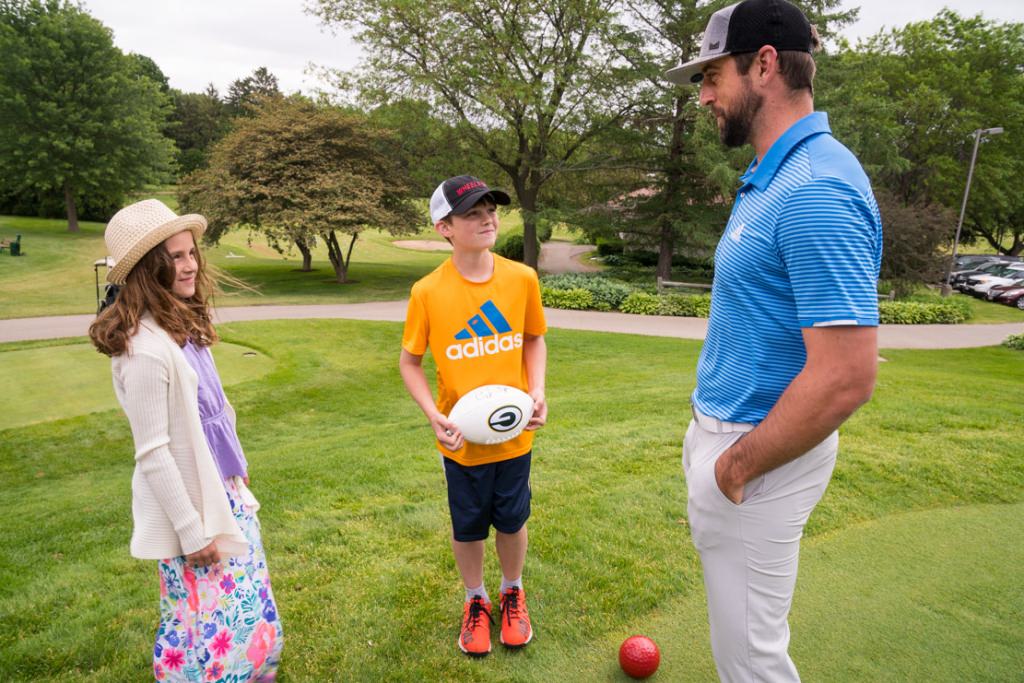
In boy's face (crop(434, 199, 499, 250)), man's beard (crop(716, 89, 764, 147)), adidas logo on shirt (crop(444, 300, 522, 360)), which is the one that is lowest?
adidas logo on shirt (crop(444, 300, 522, 360))

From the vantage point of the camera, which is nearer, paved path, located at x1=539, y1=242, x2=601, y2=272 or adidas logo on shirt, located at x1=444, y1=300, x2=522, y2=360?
adidas logo on shirt, located at x1=444, y1=300, x2=522, y2=360

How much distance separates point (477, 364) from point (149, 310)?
1.30 metres

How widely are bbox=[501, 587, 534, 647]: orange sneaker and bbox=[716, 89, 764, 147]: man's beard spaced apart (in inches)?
93.3

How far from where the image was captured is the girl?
2053mm

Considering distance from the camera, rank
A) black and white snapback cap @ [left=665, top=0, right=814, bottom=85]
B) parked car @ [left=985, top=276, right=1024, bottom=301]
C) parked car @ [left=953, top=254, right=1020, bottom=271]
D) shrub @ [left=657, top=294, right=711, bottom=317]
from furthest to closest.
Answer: parked car @ [left=953, top=254, right=1020, bottom=271] → parked car @ [left=985, top=276, right=1024, bottom=301] → shrub @ [left=657, top=294, right=711, bottom=317] → black and white snapback cap @ [left=665, top=0, right=814, bottom=85]

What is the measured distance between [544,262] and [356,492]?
1267 inches

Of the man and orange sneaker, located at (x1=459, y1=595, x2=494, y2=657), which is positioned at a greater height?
the man

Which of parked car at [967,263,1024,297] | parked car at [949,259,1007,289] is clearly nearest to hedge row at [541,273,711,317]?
parked car at [967,263,1024,297]

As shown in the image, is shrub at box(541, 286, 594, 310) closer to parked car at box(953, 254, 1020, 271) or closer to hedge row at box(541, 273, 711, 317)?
hedge row at box(541, 273, 711, 317)

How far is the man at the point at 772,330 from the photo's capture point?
1499 mm

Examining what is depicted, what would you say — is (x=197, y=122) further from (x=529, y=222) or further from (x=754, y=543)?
(x=754, y=543)

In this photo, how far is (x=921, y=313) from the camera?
19.5 meters

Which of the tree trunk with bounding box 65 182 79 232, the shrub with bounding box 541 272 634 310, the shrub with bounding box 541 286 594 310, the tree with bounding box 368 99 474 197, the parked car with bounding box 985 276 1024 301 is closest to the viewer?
the shrub with bounding box 541 286 594 310

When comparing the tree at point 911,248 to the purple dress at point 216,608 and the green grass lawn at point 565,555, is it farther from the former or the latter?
the purple dress at point 216,608
